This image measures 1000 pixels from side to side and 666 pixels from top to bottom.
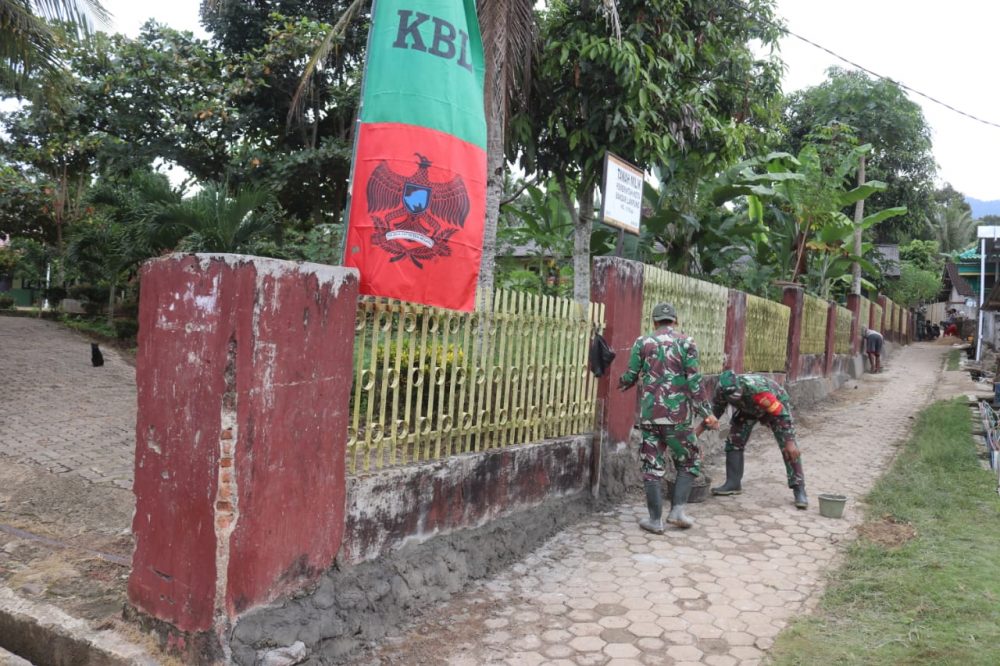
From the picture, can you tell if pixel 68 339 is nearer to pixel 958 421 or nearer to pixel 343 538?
pixel 343 538

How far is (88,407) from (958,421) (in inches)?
448

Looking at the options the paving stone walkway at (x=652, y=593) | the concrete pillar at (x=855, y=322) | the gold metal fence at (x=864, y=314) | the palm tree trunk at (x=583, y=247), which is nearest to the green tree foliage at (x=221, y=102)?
the palm tree trunk at (x=583, y=247)

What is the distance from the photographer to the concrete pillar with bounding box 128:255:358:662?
2986 mm

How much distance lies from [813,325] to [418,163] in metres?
11.9

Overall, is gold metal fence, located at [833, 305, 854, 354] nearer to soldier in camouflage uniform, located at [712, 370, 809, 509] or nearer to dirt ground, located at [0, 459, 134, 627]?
soldier in camouflage uniform, located at [712, 370, 809, 509]

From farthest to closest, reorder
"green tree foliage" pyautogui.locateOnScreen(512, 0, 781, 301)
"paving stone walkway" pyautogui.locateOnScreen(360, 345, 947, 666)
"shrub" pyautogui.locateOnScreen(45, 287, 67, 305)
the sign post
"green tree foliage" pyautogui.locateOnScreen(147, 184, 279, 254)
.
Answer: "shrub" pyautogui.locateOnScreen(45, 287, 67, 305)
"green tree foliage" pyautogui.locateOnScreen(147, 184, 279, 254)
"green tree foliage" pyautogui.locateOnScreen(512, 0, 781, 301)
the sign post
"paving stone walkway" pyautogui.locateOnScreen(360, 345, 947, 666)

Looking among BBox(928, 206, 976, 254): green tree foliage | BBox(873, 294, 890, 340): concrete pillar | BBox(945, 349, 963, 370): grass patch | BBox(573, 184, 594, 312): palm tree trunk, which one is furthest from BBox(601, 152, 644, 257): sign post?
BBox(928, 206, 976, 254): green tree foliage

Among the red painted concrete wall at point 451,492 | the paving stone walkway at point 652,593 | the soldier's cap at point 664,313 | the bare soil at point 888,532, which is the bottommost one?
the paving stone walkway at point 652,593

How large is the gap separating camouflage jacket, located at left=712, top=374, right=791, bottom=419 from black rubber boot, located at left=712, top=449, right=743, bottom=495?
42 centimetres

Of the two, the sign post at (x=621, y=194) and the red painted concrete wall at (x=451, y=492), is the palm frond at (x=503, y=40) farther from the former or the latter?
the red painted concrete wall at (x=451, y=492)

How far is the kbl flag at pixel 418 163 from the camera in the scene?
166 inches

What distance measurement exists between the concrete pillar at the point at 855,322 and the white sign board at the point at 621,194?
50.1 feet

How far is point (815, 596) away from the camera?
4363mm

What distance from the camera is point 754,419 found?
21.7 ft
